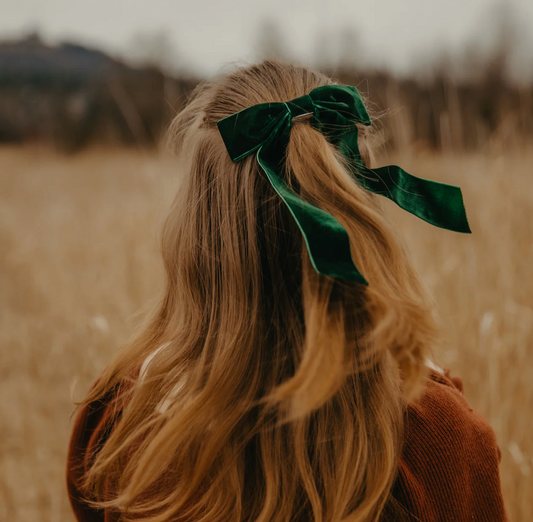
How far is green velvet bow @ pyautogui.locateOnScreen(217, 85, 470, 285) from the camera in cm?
60

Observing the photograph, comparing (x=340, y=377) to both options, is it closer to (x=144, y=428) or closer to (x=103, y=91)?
(x=144, y=428)

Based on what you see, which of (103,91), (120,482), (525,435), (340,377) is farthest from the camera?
(103,91)

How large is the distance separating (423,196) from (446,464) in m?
0.38

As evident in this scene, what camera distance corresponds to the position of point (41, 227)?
3.92 metres

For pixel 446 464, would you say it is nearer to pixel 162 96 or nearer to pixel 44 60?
pixel 162 96

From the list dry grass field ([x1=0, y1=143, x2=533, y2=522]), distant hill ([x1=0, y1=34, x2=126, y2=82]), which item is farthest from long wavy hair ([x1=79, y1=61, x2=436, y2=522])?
distant hill ([x1=0, y1=34, x2=126, y2=82])

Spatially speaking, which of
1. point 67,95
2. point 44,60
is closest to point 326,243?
point 67,95

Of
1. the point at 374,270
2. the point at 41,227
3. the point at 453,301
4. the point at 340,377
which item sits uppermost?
the point at 374,270

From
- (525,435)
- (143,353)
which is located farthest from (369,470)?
(525,435)

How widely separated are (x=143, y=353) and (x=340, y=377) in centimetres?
40

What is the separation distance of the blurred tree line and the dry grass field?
28cm

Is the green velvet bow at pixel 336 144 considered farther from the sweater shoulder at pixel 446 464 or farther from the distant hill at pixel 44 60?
the distant hill at pixel 44 60

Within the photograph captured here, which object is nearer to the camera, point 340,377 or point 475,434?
point 340,377

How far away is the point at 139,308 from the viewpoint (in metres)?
1.93
